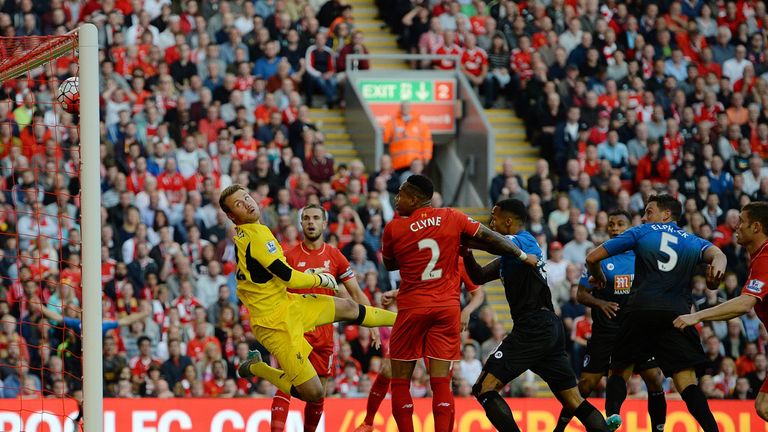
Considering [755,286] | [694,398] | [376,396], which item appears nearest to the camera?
[755,286]

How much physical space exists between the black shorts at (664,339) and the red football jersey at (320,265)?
2610 millimetres

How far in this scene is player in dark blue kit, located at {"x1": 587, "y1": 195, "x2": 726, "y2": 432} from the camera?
38.3 feet

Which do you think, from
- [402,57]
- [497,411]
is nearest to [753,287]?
[497,411]

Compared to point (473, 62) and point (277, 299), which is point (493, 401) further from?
point (473, 62)

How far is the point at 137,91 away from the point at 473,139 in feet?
18.2

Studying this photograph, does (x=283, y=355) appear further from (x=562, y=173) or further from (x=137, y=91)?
(x=562, y=173)

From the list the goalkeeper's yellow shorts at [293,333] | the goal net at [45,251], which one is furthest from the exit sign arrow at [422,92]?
the goalkeeper's yellow shorts at [293,333]

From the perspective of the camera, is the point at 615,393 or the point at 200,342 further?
the point at 200,342

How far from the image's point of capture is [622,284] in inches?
508

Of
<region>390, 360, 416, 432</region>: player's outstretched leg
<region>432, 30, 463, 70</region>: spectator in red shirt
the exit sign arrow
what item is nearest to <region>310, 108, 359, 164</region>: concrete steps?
the exit sign arrow

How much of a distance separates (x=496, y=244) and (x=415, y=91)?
12075 mm

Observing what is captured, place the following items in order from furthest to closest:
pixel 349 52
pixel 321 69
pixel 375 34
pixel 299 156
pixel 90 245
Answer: pixel 375 34 → pixel 349 52 → pixel 321 69 → pixel 299 156 → pixel 90 245

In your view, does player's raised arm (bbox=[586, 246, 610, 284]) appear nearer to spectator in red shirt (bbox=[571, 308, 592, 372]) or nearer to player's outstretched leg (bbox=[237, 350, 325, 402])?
player's outstretched leg (bbox=[237, 350, 325, 402])

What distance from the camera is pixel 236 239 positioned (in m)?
11.6
